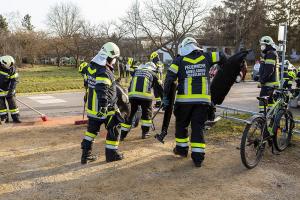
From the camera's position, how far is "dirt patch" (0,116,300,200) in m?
4.80

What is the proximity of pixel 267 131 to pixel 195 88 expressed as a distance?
146 centimetres

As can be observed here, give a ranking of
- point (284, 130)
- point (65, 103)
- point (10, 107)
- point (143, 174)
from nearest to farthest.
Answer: point (143, 174), point (284, 130), point (10, 107), point (65, 103)

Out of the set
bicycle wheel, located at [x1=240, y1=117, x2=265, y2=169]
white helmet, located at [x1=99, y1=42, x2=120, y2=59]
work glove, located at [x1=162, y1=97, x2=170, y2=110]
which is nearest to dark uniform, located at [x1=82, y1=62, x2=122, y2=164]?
white helmet, located at [x1=99, y1=42, x2=120, y2=59]

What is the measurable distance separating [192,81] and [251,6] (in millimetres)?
43687

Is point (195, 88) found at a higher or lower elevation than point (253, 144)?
higher

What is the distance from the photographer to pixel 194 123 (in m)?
5.91

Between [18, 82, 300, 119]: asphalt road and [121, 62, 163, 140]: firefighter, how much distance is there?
439cm

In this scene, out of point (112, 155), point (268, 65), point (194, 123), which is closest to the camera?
point (194, 123)

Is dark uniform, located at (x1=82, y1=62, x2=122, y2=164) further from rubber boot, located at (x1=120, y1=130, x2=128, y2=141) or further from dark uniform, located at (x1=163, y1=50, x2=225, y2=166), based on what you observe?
rubber boot, located at (x1=120, y1=130, x2=128, y2=141)

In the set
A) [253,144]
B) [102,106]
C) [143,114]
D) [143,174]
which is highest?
[102,106]

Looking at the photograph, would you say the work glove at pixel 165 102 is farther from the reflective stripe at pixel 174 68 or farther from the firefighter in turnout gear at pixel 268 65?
the firefighter in turnout gear at pixel 268 65

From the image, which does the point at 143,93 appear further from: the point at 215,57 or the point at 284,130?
the point at 284,130

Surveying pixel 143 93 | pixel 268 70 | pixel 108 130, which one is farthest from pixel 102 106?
pixel 268 70

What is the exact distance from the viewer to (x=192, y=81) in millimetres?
5848
